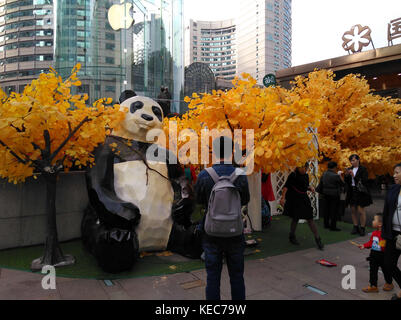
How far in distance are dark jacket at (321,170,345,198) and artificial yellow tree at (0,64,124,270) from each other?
4865mm

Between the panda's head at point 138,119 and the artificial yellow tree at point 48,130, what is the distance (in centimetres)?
18

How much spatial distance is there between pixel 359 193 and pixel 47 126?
19.6ft

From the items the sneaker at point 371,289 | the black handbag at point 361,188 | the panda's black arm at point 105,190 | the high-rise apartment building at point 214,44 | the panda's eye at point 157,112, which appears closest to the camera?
the sneaker at point 371,289

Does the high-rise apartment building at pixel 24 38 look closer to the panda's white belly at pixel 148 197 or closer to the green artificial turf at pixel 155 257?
the green artificial turf at pixel 155 257

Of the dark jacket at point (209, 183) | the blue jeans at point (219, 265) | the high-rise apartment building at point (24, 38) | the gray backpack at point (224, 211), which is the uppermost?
the high-rise apartment building at point (24, 38)

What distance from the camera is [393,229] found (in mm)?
2980

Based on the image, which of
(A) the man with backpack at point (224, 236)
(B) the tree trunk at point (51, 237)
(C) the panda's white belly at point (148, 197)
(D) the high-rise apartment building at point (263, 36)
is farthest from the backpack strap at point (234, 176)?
(D) the high-rise apartment building at point (263, 36)

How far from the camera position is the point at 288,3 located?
8681cm

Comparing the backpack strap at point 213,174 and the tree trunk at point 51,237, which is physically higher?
the backpack strap at point 213,174

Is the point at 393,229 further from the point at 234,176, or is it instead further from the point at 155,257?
the point at 155,257

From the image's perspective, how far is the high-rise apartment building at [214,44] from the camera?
109 meters

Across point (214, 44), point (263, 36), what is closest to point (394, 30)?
point (263, 36)
